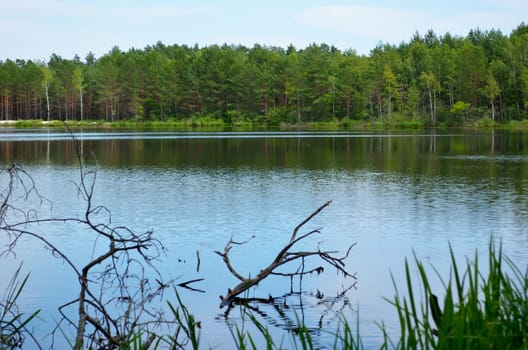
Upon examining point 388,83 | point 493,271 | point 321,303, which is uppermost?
point 388,83

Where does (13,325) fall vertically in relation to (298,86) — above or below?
below

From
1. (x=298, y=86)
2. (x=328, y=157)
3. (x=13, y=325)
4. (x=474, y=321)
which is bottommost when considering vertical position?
(x=13, y=325)

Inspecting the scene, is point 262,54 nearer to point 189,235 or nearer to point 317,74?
point 317,74

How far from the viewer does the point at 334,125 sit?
92.0 m

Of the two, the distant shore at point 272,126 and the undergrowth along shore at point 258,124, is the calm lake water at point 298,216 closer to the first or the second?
the distant shore at point 272,126

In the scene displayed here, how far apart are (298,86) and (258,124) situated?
9351mm

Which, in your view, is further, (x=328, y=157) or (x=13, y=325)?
(x=328, y=157)

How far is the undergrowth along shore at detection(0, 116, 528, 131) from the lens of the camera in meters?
80.1

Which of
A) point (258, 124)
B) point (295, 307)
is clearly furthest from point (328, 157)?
point (258, 124)

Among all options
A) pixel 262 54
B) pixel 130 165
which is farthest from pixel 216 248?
pixel 262 54

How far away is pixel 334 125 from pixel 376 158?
5533cm

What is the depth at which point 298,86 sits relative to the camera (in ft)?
317

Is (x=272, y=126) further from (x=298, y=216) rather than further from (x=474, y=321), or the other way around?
(x=474, y=321)

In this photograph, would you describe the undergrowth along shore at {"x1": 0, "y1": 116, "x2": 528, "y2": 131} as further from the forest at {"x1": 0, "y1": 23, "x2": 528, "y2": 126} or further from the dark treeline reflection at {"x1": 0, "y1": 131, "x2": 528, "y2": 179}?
the dark treeline reflection at {"x1": 0, "y1": 131, "x2": 528, "y2": 179}
